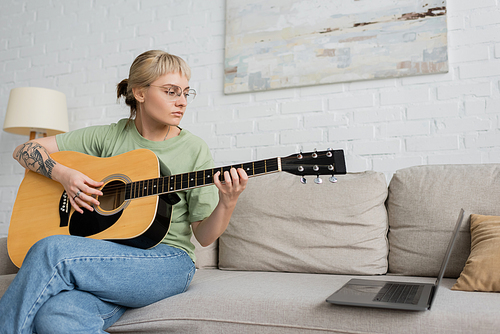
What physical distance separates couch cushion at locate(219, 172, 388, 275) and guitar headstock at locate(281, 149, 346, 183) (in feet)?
1.71

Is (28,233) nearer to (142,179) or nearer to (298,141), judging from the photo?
(142,179)

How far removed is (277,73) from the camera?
6.83ft

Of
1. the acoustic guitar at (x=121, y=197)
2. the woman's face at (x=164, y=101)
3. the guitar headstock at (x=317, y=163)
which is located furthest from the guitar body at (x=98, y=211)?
the guitar headstock at (x=317, y=163)

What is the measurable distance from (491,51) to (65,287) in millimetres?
1875

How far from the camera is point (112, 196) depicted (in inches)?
51.8

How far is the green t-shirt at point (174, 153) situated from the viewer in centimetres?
133

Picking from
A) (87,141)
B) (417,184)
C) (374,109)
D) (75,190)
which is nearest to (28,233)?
(75,190)

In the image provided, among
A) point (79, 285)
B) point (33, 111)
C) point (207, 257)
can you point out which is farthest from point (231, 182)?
point (33, 111)

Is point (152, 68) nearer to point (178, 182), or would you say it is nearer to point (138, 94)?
point (138, 94)

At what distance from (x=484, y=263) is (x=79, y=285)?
111cm

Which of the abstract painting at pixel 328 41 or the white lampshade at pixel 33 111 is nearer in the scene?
the abstract painting at pixel 328 41

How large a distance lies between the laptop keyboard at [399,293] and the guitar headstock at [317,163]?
32 cm

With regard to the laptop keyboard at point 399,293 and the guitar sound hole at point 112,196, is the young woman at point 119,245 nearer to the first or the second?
the guitar sound hole at point 112,196

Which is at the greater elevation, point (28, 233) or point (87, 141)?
point (87, 141)
